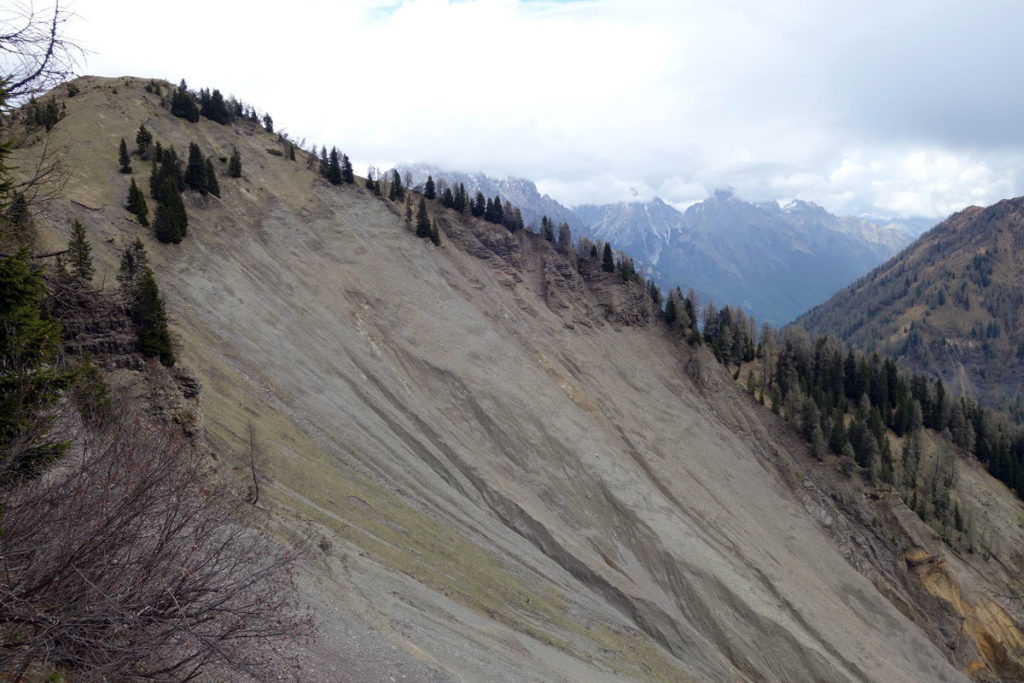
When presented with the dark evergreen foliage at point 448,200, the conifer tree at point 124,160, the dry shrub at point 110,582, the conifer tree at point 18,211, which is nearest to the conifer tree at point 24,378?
the dry shrub at point 110,582

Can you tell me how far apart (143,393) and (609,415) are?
146 feet

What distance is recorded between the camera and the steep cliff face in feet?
88.9

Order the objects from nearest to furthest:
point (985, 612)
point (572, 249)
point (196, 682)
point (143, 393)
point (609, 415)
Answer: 1. point (196, 682)
2. point (143, 393)
3. point (985, 612)
4. point (609, 415)
5. point (572, 249)

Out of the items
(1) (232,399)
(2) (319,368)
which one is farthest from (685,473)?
(1) (232,399)

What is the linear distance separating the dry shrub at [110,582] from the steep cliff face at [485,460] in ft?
20.6

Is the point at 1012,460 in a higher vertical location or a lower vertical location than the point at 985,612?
higher

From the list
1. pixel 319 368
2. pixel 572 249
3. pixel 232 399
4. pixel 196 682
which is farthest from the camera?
pixel 572 249

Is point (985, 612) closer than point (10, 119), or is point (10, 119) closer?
point (10, 119)

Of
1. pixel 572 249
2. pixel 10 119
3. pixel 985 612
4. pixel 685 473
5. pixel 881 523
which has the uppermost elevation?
pixel 572 249

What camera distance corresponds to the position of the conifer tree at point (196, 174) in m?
57.5

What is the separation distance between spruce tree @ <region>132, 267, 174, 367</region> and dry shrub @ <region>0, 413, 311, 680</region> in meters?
20.9

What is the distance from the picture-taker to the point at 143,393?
2509 cm

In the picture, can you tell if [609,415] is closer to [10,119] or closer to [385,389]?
[385,389]

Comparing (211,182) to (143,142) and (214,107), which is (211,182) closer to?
(143,142)
